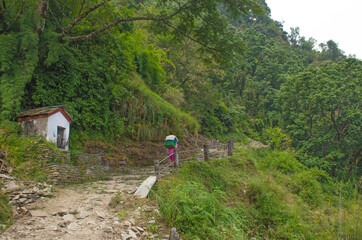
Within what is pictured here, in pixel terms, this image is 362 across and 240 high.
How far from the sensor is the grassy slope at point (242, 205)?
217 inches

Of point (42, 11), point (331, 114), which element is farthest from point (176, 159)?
point (331, 114)

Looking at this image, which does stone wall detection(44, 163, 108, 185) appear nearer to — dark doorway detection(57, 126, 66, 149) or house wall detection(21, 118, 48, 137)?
dark doorway detection(57, 126, 66, 149)

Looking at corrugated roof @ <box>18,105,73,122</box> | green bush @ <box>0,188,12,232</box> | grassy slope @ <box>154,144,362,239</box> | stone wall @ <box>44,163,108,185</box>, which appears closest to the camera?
green bush @ <box>0,188,12,232</box>

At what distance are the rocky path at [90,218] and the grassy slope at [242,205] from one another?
501 millimetres

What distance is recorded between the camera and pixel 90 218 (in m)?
4.95

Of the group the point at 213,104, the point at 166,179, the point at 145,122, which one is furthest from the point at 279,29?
the point at 166,179

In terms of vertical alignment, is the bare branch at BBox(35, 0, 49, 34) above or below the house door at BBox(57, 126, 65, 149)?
above

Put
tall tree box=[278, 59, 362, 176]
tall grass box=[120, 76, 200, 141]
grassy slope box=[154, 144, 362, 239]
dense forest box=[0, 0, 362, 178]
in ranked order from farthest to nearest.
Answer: tall tree box=[278, 59, 362, 176] → tall grass box=[120, 76, 200, 141] → dense forest box=[0, 0, 362, 178] → grassy slope box=[154, 144, 362, 239]

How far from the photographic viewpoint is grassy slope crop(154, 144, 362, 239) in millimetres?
5500

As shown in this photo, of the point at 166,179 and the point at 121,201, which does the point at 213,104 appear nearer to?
the point at 166,179

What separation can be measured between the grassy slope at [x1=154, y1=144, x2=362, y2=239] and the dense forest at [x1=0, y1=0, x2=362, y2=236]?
0.09 m

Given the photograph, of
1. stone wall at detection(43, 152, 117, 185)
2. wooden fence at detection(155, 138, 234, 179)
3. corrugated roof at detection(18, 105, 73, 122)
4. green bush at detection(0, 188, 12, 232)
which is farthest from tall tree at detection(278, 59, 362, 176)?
green bush at detection(0, 188, 12, 232)

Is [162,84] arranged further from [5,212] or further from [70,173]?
[5,212]

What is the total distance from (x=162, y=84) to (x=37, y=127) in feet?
31.8
